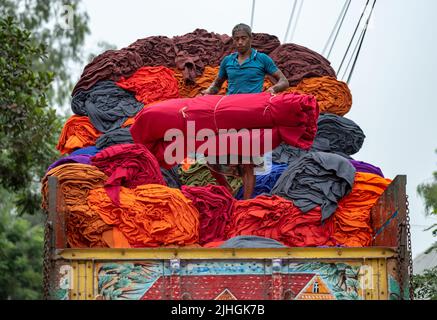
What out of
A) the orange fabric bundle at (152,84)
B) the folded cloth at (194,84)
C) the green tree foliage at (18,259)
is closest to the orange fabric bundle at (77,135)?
the orange fabric bundle at (152,84)

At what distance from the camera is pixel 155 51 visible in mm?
10445

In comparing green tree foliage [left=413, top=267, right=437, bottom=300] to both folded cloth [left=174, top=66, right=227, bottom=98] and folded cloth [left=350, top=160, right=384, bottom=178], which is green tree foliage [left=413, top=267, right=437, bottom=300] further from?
folded cloth [left=174, top=66, right=227, bottom=98]

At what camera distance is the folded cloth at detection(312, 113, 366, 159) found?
9.48 meters

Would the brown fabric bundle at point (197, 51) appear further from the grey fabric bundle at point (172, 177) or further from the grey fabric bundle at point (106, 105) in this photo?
the grey fabric bundle at point (172, 177)

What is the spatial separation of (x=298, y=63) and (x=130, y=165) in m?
2.65

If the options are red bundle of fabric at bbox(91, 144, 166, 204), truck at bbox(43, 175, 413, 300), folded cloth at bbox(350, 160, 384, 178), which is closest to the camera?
truck at bbox(43, 175, 413, 300)

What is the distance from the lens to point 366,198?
8094 millimetres

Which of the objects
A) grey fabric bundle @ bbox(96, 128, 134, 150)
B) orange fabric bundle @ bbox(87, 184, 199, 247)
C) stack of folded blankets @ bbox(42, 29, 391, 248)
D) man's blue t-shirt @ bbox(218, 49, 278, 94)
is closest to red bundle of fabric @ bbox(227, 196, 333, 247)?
stack of folded blankets @ bbox(42, 29, 391, 248)

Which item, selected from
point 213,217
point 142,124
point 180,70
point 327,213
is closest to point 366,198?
→ point 327,213

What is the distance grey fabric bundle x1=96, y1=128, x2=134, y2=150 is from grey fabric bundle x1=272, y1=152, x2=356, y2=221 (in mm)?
1597

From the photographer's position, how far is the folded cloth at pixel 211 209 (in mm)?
7879

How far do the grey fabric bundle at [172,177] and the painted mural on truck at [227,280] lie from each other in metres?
2.22

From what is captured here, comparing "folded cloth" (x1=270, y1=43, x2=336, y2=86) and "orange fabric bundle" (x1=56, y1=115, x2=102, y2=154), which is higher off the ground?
"folded cloth" (x1=270, y1=43, x2=336, y2=86)

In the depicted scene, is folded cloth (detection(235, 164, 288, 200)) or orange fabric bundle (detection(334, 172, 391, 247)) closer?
orange fabric bundle (detection(334, 172, 391, 247))
